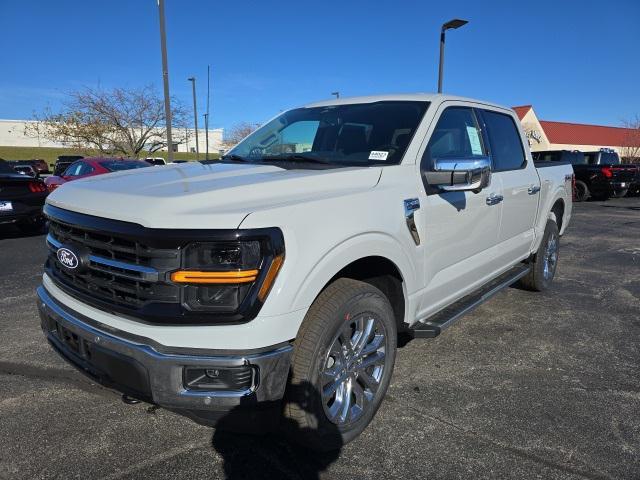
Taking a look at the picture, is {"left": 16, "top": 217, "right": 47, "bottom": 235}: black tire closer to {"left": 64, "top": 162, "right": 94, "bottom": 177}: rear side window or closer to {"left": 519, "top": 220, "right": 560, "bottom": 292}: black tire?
{"left": 64, "top": 162, "right": 94, "bottom": 177}: rear side window

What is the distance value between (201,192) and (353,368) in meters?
1.21

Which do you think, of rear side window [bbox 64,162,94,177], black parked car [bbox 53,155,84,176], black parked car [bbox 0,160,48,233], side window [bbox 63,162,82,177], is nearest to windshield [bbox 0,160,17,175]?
black parked car [bbox 0,160,48,233]

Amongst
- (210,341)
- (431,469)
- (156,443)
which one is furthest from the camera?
(156,443)

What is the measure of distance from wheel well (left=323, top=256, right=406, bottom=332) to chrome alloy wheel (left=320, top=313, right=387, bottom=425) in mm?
262

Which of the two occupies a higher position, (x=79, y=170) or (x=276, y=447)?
(x=79, y=170)

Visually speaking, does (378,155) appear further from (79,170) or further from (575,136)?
(575,136)

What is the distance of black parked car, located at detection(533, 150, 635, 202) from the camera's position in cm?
1778

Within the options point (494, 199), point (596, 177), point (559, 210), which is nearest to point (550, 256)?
point (559, 210)

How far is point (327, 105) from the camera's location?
398 centimetres

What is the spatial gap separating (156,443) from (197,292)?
110 centimetres

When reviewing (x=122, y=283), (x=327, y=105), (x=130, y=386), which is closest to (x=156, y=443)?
(x=130, y=386)

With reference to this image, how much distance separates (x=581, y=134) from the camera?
5625 cm

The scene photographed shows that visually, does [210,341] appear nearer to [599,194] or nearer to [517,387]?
[517,387]

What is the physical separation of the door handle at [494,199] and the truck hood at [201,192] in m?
1.30
